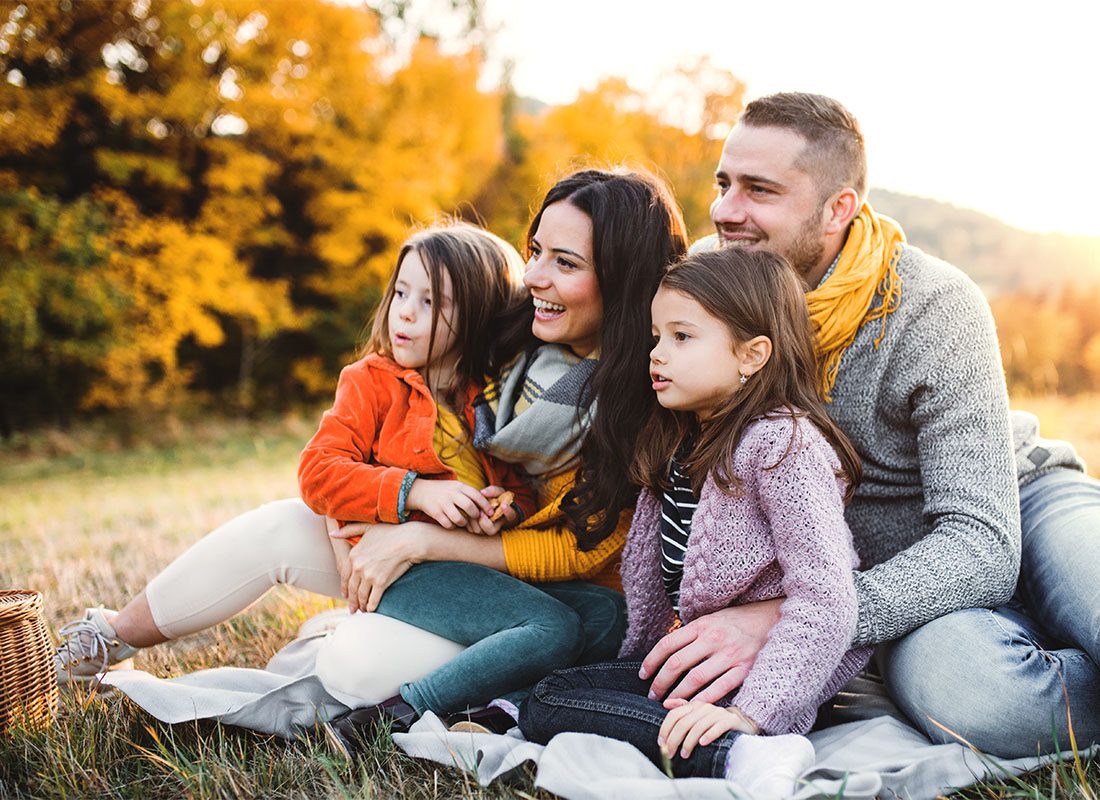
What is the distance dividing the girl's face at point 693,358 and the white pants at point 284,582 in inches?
35.3

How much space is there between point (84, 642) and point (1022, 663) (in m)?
2.43

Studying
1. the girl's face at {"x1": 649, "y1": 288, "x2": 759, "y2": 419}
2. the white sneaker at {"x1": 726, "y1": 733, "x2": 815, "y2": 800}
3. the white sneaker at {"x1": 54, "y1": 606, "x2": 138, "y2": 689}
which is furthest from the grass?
the girl's face at {"x1": 649, "y1": 288, "x2": 759, "y2": 419}

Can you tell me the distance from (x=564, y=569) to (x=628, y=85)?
64.5ft

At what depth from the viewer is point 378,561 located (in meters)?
2.34

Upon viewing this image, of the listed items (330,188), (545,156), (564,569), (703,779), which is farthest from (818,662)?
(545,156)

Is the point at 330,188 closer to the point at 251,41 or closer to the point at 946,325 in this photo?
the point at 251,41

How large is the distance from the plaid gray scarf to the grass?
Answer: 813 mm

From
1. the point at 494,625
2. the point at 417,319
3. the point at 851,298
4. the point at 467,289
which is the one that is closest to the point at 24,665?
A: the point at 494,625

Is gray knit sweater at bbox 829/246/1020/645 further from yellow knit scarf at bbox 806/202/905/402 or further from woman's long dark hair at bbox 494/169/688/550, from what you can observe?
woman's long dark hair at bbox 494/169/688/550

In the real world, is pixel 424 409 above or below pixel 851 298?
below

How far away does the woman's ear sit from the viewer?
6.75 ft

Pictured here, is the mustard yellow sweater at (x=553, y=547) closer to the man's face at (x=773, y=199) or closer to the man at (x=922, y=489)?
the man at (x=922, y=489)

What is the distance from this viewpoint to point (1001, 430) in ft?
7.49

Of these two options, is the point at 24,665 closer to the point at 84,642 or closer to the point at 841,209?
the point at 84,642
